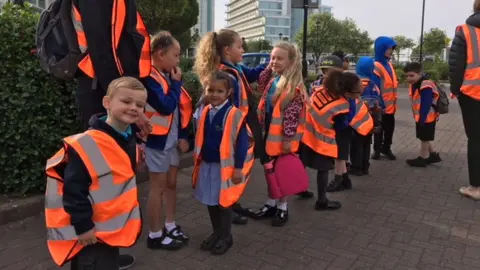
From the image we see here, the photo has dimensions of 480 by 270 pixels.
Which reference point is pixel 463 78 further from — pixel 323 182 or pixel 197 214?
pixel 197 214

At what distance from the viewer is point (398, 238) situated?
407 centimetres

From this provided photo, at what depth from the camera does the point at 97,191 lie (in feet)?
7.54

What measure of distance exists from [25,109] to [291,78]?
8.50ft

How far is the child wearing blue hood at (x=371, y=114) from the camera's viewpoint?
632 centimetres

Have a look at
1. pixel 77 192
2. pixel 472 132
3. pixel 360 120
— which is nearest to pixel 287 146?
pixel 360 120

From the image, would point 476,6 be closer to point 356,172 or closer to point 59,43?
point 356,172

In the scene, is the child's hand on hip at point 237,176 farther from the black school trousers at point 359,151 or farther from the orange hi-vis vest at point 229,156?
the black school trousers at point 359,151

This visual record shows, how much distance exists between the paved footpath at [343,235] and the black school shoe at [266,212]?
0.11 meters

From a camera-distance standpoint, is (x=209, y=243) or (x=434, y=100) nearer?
(x=209, y=243)

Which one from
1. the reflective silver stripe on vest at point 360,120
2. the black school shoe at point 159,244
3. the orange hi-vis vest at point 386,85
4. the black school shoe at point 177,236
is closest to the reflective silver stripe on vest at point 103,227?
the black school shoe at point 159,244

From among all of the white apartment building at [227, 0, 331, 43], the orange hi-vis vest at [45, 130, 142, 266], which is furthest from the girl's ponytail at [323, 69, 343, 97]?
the white apartment building at [227, 0, 331, 43]

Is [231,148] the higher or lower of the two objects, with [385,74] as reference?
lower

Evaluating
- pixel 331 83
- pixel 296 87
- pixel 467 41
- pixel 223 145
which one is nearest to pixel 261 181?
pixel 331 83

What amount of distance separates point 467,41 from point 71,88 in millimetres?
4541
